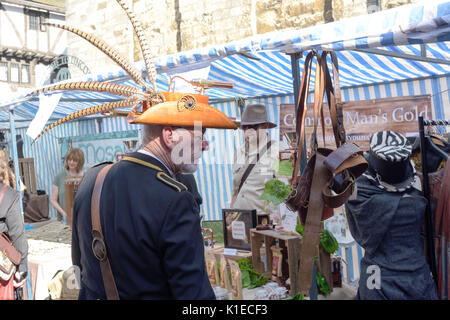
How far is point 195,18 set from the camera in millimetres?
13195

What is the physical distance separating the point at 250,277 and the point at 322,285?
523 mm

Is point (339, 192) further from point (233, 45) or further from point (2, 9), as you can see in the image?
point (2, 9)

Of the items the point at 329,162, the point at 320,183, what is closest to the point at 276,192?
the point at 320,183

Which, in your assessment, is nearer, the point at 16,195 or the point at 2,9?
the point at 16,195

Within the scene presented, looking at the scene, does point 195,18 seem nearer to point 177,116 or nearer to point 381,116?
point 381,116

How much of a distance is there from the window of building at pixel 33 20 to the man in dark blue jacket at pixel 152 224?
91.5 ft

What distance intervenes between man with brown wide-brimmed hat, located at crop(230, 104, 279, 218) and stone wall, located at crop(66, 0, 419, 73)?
6382mm

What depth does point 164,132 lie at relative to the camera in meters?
1.62

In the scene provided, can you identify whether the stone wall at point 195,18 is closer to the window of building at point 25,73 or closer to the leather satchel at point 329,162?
the leather satchel at point 329,162

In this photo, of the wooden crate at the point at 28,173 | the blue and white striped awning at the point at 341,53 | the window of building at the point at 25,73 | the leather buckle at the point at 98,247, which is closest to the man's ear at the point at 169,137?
the leather buckle at the point at 98,247

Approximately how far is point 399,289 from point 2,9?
28151mm

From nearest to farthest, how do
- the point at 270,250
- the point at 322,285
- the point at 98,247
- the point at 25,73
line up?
the point at 98,247
the point at 322,285
the point at 270,250
the point at 25,73

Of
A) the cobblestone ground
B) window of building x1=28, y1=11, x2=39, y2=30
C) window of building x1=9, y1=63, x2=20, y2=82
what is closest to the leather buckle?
the cobblestone ground
